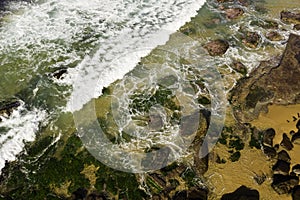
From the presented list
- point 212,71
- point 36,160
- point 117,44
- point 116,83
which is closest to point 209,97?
point 212,71

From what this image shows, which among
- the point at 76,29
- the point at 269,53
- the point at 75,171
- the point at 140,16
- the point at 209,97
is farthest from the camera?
the point at 140,16

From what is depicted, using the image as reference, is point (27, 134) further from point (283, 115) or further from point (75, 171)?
point (283, 115)

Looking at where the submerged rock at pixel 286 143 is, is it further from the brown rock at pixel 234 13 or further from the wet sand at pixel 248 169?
the brown rock at pixel 234 13

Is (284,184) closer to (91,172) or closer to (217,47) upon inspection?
(91,172)

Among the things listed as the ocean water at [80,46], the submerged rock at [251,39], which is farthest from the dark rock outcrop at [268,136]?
the submerged rock at [251,39]

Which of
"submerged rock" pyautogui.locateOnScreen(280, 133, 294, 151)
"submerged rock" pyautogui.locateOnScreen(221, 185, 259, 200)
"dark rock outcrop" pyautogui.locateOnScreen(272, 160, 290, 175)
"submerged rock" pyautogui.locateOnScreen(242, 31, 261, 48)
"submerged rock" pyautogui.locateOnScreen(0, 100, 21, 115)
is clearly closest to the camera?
"submerged rock" pyautogui.locateOnScreen(221, 185, 259, 200)

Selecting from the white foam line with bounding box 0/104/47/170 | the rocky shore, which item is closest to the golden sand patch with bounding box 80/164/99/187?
the rocky shore

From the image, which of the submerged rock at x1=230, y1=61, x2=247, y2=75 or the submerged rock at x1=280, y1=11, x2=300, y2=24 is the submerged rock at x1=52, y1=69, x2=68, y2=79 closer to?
the submerged rock at x1=230, y1=61, x2=247, y2=75
